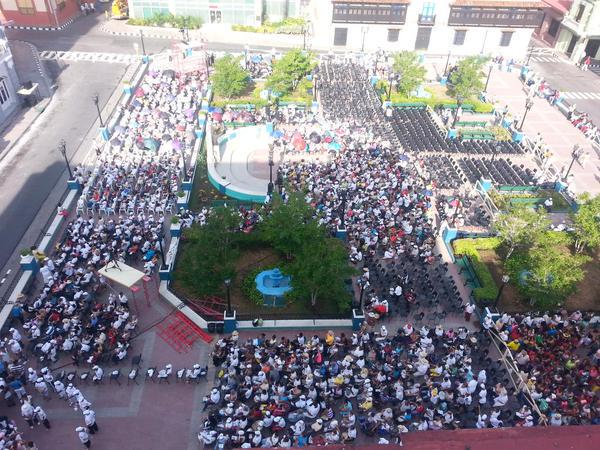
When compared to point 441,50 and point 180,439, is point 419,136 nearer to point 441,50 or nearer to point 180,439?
point 441,50

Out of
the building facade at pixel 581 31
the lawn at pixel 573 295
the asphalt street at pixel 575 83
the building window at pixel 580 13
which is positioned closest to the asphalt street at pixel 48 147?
the lawn at pixel 573 295

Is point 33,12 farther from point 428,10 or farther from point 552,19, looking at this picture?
point 552,19

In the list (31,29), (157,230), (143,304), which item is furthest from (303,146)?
(31,29)

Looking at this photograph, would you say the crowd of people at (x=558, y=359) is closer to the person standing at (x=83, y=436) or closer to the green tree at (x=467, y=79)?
the person standing at (x=83, y=436)

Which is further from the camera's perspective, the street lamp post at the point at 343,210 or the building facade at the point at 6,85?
the building facade at the point at 6,85

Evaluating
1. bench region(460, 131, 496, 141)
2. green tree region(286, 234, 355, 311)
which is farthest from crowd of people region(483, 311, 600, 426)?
bench region(460, 131, 496, 141)
